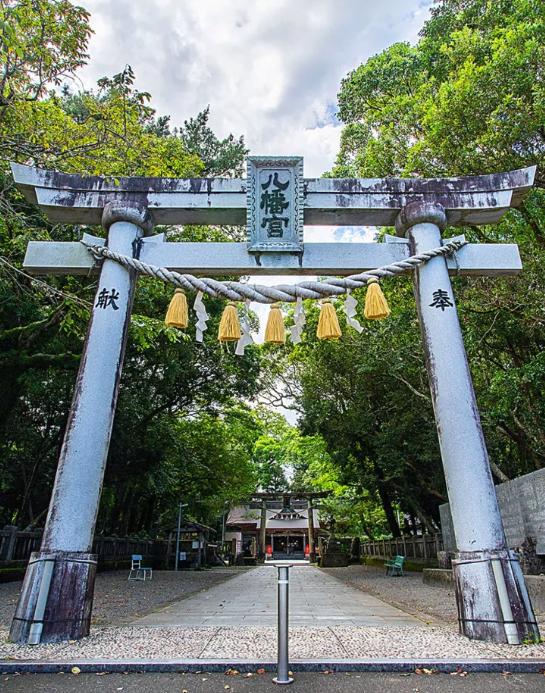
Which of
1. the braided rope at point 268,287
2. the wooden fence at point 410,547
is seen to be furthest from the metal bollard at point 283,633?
the wooden fence at point 410,547

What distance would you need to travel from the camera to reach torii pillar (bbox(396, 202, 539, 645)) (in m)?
3.45

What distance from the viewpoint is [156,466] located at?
14414mm

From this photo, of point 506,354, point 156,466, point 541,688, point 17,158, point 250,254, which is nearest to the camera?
point 541,688

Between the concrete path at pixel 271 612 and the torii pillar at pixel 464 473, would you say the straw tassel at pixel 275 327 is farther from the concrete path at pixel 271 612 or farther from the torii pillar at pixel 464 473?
the concrete path at pixel 271 612

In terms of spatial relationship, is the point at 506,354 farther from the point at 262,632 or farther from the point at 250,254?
the point at 262,632

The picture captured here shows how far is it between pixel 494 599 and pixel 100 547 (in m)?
12.4

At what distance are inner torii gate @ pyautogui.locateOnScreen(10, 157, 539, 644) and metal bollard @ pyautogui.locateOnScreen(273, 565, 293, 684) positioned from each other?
1.79m

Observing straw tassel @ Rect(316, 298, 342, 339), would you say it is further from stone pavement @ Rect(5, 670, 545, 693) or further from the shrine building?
the shrine building

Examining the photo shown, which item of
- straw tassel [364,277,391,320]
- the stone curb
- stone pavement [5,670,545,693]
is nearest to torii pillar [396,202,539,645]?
straw tassel [364,277,391,320]

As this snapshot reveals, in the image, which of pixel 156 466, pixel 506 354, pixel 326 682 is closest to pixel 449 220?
pixel 326 682

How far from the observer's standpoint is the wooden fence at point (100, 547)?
29.5 ft

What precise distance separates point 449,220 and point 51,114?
18.1 ft

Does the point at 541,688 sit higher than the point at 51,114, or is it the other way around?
the point at 51,114

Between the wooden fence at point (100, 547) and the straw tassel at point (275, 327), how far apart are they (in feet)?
25.8
